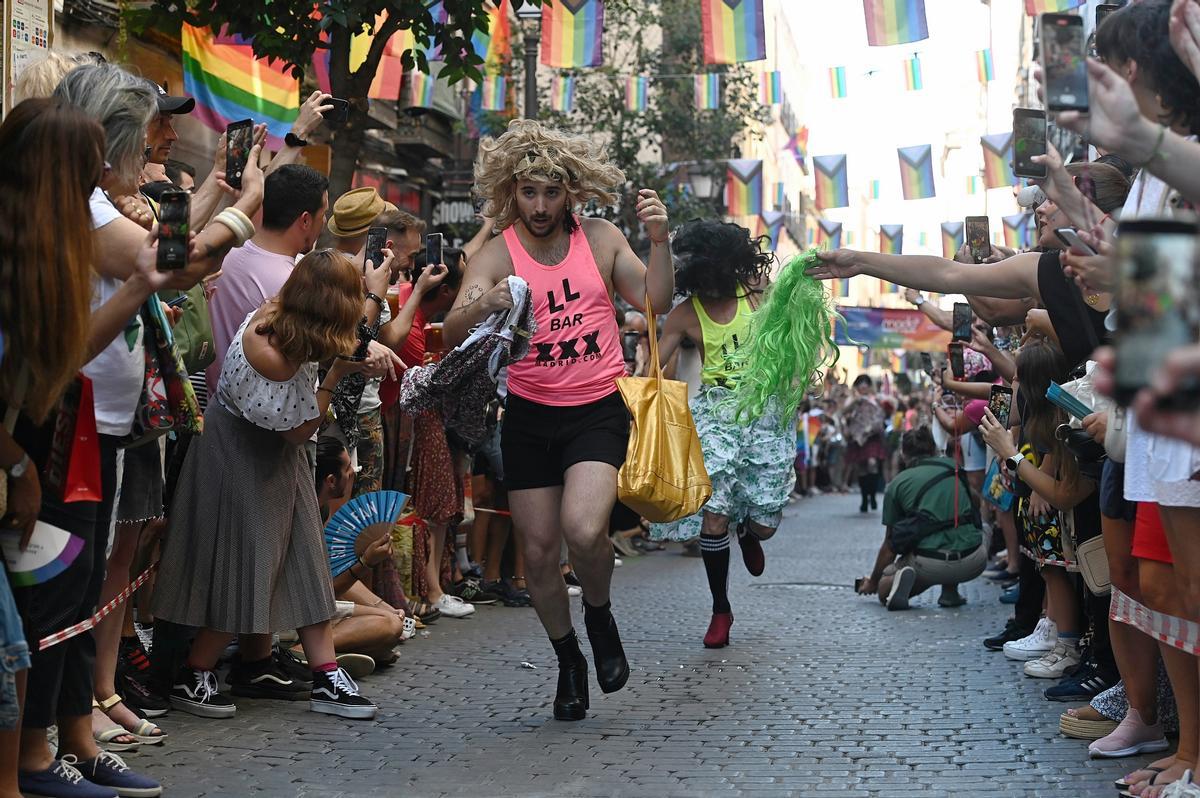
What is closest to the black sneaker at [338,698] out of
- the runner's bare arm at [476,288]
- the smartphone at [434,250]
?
the runner's bare arm at [476,288]

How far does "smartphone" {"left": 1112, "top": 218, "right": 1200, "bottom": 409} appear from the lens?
199 centimetres

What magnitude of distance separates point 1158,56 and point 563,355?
2.70m

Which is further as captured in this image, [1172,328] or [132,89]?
[132,89]

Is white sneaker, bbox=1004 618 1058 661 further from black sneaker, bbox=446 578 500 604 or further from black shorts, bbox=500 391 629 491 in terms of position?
black sneaker, bbox=446 578 500 604

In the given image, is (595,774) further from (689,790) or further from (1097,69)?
(1097,69)

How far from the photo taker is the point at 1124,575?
513 centimetres

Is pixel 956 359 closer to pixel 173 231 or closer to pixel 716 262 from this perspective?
pixel 716 262

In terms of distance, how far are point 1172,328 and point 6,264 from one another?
2805 millimetres

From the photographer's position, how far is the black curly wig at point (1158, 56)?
159 inches

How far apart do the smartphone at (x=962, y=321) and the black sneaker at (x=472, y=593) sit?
3670 millimetres

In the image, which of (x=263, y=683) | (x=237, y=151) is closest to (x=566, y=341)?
(x=237, y=151)

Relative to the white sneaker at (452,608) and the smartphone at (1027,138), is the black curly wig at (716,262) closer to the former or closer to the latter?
the white sneaker at (452,608)

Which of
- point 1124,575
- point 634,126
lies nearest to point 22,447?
point 1124,575

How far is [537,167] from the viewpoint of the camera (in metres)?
6.14
